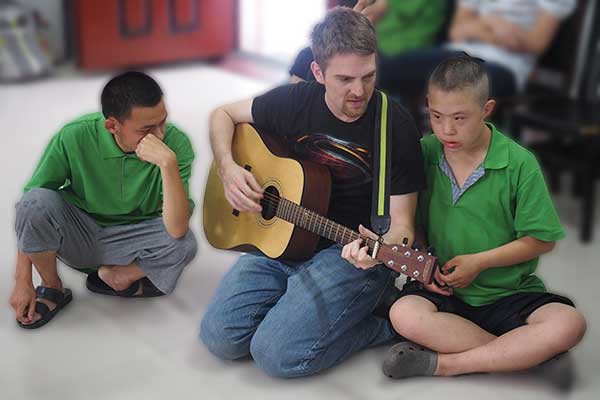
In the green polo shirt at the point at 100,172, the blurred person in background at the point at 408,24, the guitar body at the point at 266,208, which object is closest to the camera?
the guitar body at the point at 266,208

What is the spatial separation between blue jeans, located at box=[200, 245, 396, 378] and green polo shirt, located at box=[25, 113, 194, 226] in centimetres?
35

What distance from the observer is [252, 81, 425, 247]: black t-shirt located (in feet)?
6.73

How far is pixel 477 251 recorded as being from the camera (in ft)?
6.70

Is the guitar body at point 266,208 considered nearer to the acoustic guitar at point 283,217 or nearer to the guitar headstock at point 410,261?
the acoustic guitar at point 283,217

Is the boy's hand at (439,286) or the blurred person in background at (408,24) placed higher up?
the blurred person in background at (408,24)

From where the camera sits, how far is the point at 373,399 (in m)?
2.00

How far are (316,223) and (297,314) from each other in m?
0.23

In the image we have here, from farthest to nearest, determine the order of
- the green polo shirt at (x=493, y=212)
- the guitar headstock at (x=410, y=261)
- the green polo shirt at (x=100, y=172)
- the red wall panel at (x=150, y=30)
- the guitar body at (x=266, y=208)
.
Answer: the red wall panel at (x=150, y=30), the green polo shirt at (x=100, y=172), the guitar body at (x=266, y=208), the green polo shirt at (x=493, y=212), the guitar headstock at (x=410, y=261)

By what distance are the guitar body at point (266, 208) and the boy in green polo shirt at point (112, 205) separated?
3.6 inches

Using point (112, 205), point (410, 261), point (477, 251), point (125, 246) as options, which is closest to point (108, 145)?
point (112, 205)

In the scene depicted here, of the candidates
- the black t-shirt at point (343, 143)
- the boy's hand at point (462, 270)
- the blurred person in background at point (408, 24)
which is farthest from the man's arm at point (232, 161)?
the blurred person in background at point (408, 24)

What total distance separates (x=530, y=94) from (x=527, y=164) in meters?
1.75

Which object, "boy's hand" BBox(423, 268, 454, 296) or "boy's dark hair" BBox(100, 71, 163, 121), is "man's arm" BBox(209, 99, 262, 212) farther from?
"boy's hand" BBox(423, 268, 454, 296)

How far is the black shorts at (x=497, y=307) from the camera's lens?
2031mm
